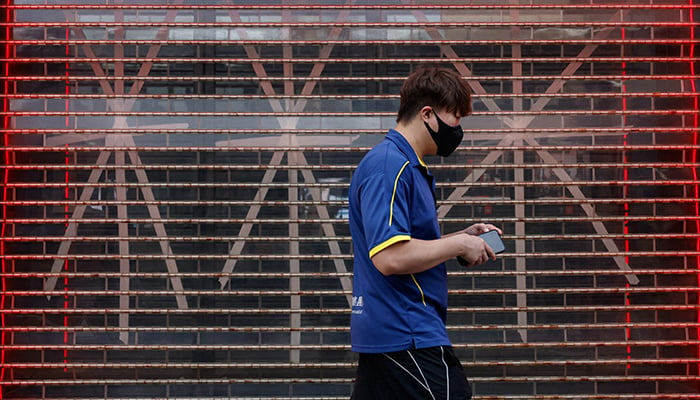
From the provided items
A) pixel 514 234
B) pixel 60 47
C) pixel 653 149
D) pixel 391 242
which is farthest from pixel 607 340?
pixel 60 47

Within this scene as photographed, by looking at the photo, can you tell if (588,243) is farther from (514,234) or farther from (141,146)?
(141,146)

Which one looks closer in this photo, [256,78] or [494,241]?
[494,241]

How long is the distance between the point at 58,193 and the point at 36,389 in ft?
4.71

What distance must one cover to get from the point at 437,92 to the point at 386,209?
0.56 m

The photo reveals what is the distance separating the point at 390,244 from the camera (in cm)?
231

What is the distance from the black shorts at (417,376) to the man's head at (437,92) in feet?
3.14

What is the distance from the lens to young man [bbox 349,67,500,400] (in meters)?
2.36

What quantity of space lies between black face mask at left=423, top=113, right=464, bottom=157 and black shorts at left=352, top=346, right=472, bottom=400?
2.67ft

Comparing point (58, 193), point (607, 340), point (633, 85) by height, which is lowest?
point (607, 340)

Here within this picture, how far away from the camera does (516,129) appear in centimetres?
471

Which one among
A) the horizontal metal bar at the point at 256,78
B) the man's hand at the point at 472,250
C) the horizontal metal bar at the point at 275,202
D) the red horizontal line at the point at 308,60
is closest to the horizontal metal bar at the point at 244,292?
the horizontal metal bar at the point at 275,202

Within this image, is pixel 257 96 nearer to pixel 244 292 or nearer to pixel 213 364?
pixel 244 292

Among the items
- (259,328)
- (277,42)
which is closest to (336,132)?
(277,42)

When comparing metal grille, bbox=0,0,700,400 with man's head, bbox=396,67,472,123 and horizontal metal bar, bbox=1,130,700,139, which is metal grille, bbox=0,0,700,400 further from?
man's head, bbox=396,67,472,123
